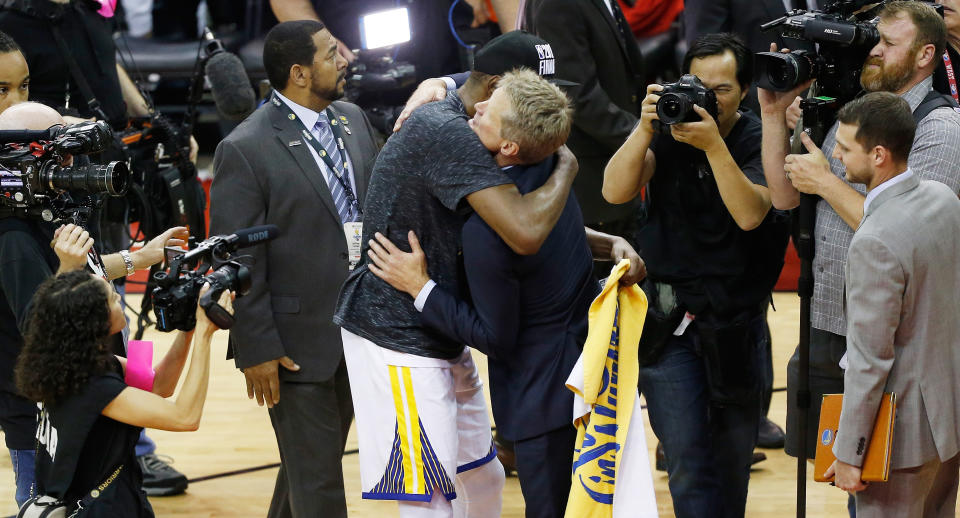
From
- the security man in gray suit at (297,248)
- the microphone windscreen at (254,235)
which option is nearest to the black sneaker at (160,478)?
the security man in gray suit at (297,248)

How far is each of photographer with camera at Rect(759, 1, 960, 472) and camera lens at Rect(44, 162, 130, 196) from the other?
6.39 feet

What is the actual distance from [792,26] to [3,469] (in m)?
3.72

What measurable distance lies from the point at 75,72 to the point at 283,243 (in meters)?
2.07

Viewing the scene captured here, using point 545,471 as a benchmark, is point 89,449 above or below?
above

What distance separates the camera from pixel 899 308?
3035 mm

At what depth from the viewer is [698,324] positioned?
3.66m

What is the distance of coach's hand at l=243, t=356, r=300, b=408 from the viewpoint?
12.1 feet

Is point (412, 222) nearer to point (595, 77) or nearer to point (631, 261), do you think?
point (631, 261)

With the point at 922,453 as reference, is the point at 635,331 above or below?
above

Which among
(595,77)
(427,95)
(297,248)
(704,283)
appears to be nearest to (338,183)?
(297,248)

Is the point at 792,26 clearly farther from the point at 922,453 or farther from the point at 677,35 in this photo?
the point at 677,35

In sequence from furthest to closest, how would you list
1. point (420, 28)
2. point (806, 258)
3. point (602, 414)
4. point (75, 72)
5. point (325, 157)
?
1. point (420, 28)
2. point (75, 72)
3. point (325, 157)
4. point (806, 258)
5. point (602, 414)

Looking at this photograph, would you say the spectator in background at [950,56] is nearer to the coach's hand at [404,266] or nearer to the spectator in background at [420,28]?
the coach's hand at [404,266]

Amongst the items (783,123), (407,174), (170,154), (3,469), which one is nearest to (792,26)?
(783,123)
